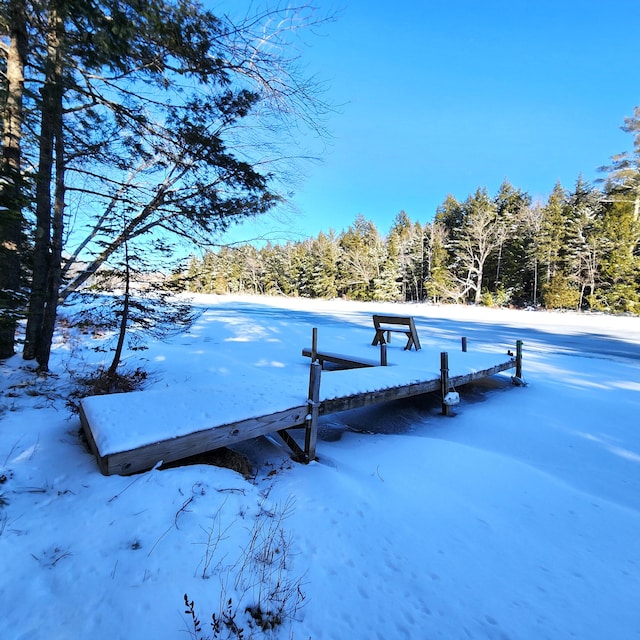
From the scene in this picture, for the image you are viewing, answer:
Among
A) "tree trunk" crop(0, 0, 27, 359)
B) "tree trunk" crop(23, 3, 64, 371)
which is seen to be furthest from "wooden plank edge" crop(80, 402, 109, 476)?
"tree trunk" crop(23, 3, 64, 371)

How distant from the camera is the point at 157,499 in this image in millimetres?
2482

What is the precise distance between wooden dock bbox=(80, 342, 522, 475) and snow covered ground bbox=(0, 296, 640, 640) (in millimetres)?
188

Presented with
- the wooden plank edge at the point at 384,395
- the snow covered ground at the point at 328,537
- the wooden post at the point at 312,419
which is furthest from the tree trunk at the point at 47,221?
the wooden plank edge at the point at 384,395

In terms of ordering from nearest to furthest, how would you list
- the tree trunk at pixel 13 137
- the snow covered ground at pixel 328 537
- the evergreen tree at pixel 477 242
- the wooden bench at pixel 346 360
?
the snow covered ground at pixel 328 537 → the tree trunk at pixel 13 137 → the wooden bench at pixel 346 360 → the evergreen tree at pixel 477 242

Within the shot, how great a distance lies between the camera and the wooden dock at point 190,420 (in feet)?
9.27

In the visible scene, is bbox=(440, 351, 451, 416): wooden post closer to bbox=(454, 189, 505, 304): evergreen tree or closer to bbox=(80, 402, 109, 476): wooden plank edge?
bbox=(80, 402, 109, 476): wooden plank edge

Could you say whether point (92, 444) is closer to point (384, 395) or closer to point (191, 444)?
point (191, 444)

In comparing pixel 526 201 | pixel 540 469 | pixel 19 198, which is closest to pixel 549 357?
pixel 540 469

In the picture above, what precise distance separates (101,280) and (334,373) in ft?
12.8

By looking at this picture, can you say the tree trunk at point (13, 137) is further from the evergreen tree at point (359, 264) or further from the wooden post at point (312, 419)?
the evergreen tree at point (359, 264)

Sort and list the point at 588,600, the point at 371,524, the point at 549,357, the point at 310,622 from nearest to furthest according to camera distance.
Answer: the point at 310,622 → the point at 588,600 → the point at 371,524 → the point at 549,357

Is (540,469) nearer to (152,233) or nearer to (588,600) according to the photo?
(588,600)

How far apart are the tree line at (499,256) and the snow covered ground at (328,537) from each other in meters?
5.29

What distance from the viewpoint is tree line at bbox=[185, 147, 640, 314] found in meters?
24.4
